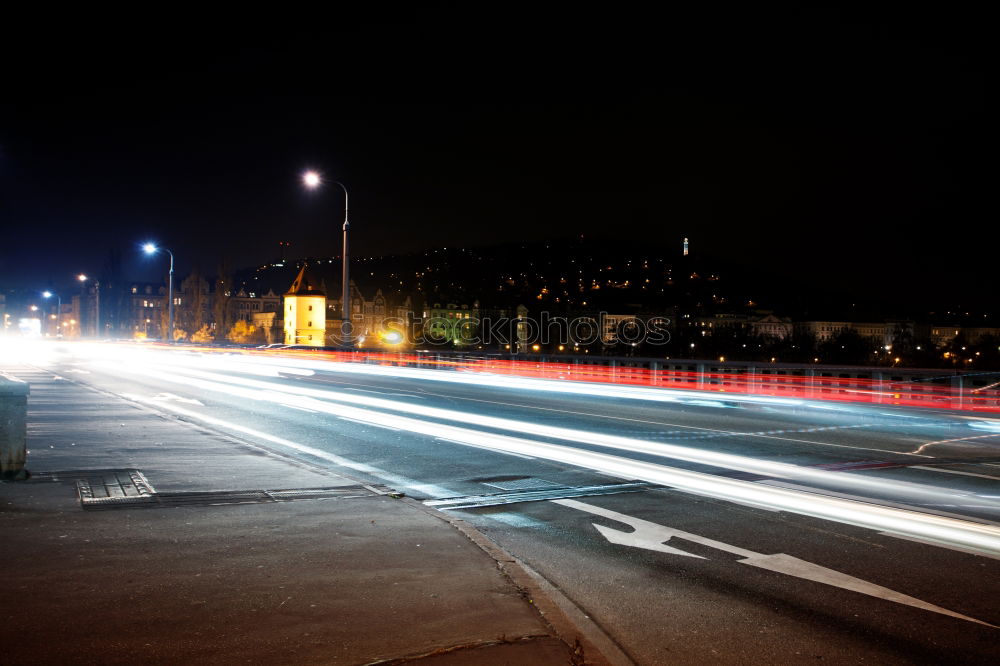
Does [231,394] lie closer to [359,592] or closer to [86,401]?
[86,401]

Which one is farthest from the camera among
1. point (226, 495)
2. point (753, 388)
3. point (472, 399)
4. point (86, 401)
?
point (753, 388)

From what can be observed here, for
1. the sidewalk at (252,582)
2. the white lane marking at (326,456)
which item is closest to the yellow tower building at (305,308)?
the white lane marking at (326,456)

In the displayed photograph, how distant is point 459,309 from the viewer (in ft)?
634

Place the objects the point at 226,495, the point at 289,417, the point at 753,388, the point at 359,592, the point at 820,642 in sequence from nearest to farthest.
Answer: the point at 820,642, the point at 359,592, the point at 226,495, the point at 289,417, the point at 753,388

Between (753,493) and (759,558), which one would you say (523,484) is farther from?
(759,558)

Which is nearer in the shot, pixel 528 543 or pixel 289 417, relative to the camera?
pixel 528 543

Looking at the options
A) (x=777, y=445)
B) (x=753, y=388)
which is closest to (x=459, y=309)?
(x=753, y=388)

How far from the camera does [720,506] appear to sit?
9141 mm

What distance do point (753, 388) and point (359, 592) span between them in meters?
27.2

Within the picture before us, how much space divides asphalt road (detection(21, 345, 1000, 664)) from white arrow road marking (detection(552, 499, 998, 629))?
3 centimetres

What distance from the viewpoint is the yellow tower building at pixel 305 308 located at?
131000mm

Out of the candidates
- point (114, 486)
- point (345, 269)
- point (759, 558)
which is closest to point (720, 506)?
point (759, 558)

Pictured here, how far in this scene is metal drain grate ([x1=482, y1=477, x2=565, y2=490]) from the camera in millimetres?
10266

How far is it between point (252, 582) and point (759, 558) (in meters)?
4.17
